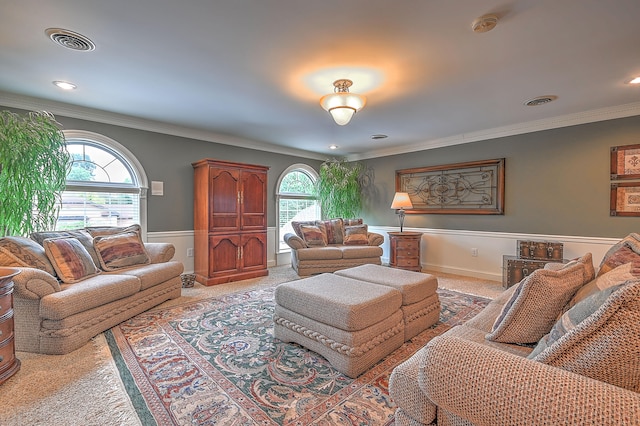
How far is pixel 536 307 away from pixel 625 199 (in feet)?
11.7

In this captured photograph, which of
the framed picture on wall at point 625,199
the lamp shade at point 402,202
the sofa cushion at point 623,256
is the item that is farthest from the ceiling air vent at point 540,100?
the lamp shade at point 402,202

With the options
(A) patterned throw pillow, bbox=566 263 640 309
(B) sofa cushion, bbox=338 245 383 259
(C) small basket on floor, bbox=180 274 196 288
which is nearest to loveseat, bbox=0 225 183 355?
(C) small basket on floor, bbox=180 274 196 288

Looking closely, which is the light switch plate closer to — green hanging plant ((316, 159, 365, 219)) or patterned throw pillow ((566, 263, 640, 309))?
green hanging plant ((316, 159, 365, 219))

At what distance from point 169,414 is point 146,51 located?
8.40 feet

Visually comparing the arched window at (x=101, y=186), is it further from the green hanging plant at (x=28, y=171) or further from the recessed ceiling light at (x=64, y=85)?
the recessed ceiling light at (x=64, y=85)

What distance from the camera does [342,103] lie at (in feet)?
9.15

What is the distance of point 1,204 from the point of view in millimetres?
2711

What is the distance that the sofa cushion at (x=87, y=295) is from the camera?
2225 millimetres

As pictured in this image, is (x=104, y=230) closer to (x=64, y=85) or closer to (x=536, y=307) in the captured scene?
(x=64, y=85)

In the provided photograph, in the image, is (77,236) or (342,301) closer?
(342,301)

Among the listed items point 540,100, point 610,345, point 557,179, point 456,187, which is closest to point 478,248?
point 456,187

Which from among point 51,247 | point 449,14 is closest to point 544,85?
point 449,14

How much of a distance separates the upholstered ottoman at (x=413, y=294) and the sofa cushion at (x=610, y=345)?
160cm

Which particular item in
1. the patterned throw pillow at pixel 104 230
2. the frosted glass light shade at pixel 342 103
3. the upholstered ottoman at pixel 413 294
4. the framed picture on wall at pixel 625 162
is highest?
the frosted glass light shade at pixel 342 103
